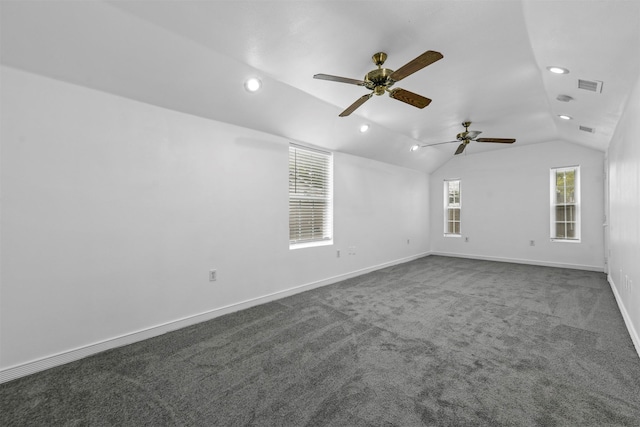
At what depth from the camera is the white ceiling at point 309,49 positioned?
1.87 metres

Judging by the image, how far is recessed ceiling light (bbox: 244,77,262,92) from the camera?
111 inches

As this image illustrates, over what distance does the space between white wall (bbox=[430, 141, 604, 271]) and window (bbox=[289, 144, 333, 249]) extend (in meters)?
4.15

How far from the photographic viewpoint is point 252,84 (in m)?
2.83

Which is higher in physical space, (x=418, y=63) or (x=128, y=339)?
(x=418, y=63)

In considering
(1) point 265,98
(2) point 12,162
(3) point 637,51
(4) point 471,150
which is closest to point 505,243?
(4) point 471,150

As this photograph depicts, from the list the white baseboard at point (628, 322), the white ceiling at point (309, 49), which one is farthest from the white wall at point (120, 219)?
the white baseboard at point (628, 322)

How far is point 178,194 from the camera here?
2938 mm

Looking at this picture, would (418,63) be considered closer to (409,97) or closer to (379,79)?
(379,79)

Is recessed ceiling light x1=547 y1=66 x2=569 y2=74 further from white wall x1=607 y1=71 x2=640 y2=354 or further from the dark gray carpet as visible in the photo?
the dark gray carpet

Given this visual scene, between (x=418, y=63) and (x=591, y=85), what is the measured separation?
2071 mm

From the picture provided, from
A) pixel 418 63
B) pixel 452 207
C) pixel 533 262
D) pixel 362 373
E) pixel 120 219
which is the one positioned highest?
pixel 418 63

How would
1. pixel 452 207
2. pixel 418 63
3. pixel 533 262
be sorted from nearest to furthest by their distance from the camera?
1. pixel 418 63
2. pixel 533 262
3. pixel 452 207

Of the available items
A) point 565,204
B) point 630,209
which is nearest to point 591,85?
point 630,209

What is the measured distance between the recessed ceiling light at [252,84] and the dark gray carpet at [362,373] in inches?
101
